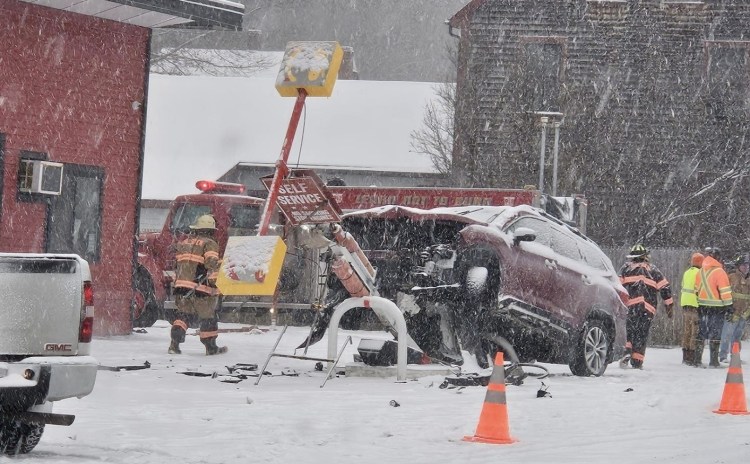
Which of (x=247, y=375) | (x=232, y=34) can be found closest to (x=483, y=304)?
(x=247, y=375)

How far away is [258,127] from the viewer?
38250 mm

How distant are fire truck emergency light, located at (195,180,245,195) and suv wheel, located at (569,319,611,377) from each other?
815cm

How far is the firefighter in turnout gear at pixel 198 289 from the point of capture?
15.8m

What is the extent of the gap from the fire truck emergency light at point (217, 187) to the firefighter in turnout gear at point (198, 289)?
533 centimetres

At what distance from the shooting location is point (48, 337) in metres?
7.77

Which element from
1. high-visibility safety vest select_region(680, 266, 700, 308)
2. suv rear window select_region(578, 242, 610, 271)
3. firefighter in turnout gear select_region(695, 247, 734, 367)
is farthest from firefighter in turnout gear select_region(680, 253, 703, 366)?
suv rear window select_region(578, 242, 610, 271)

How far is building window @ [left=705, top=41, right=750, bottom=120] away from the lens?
104ft

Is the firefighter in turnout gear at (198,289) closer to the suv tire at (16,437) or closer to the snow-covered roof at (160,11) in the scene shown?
the snow-covered roof at (160,11)

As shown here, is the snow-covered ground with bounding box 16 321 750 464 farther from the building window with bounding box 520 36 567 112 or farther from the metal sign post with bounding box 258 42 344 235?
the building window with bounding box 520 36 567 112

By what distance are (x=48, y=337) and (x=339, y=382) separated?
18.5 ft

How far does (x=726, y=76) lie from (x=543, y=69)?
443 centimetres

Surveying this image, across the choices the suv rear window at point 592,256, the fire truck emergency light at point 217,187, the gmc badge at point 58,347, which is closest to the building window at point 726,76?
the fire truck emergency light at point 217,187

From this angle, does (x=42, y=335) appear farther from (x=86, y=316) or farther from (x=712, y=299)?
(x=712, y=299)

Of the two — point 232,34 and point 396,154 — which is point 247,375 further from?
point 232,34
